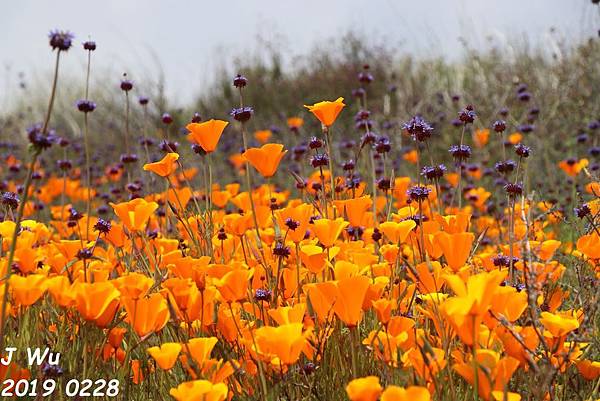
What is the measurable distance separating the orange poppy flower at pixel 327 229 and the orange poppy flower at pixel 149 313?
49cm

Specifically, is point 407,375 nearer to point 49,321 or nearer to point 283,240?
point 283,240

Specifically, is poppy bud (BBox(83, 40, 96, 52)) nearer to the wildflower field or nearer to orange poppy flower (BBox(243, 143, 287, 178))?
the wildflower field

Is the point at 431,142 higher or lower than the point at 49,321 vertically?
higher

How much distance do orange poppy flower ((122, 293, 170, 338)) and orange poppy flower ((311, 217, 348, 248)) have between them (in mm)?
491

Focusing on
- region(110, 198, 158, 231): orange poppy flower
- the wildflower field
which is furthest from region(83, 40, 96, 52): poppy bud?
region(110, 198, 158, 231): orange poppy flower

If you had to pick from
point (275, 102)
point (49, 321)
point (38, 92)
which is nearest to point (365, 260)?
point (49, 321)

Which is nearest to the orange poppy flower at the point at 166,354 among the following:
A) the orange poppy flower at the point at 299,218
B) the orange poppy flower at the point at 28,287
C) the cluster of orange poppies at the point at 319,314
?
the cluster of orange poppies at the point at 319,314

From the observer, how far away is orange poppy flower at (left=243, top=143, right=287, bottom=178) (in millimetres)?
2074

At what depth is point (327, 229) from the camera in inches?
80.6

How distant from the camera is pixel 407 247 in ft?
9.90

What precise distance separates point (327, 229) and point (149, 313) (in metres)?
0.55

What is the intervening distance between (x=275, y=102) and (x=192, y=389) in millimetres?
11283

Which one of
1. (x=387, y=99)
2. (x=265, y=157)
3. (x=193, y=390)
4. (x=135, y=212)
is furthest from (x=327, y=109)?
(x=387, y=99)

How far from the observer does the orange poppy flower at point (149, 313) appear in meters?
1.67
